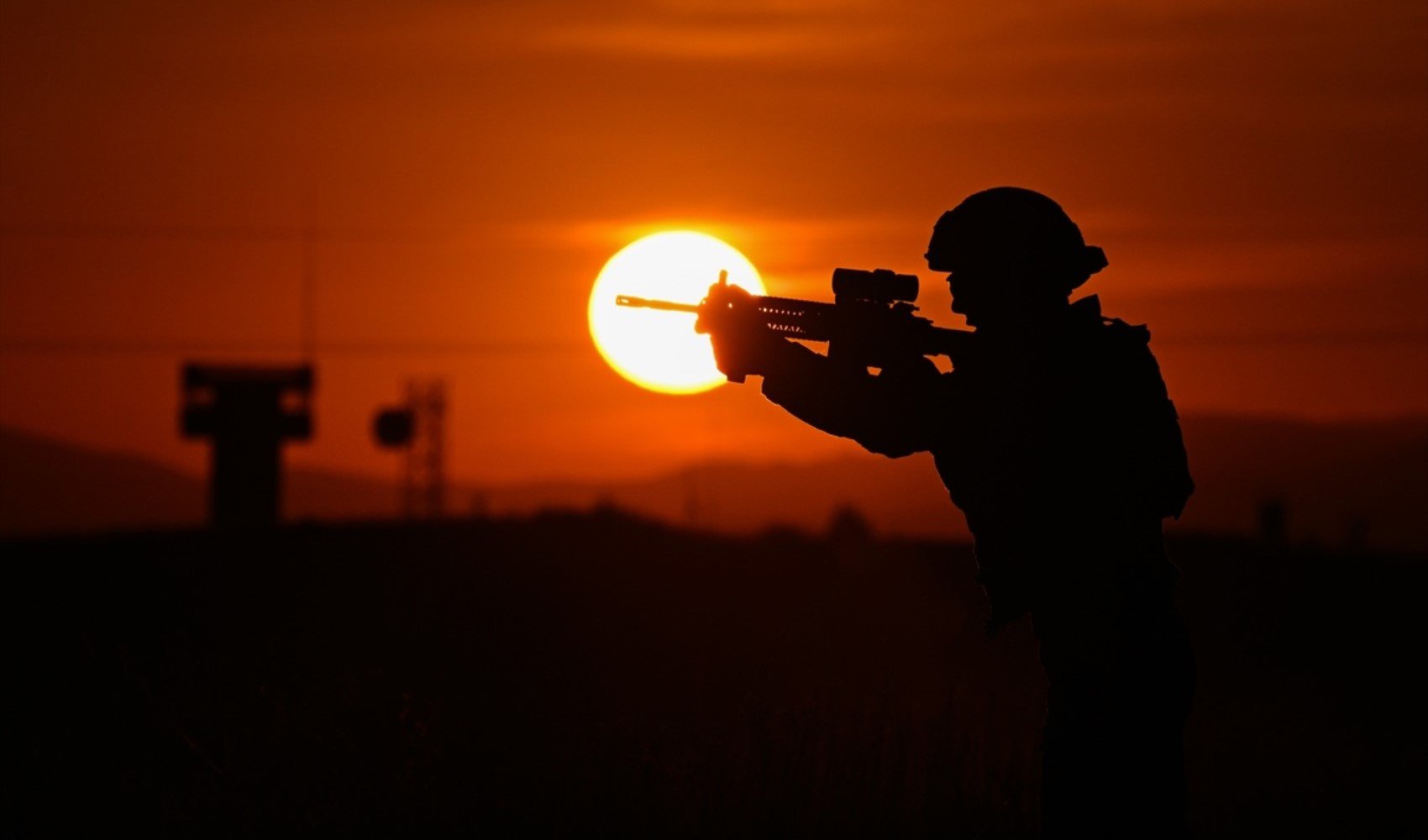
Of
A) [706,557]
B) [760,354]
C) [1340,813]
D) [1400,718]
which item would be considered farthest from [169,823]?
[706,557]

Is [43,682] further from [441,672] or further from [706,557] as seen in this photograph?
[706,557]

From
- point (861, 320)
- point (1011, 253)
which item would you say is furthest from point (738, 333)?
point (1011, 253)

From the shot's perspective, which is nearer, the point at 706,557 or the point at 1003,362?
the point at 1003,362

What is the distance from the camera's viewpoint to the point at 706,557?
43344 millimetres

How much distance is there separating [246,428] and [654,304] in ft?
171

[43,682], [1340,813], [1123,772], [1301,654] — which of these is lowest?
[1301,654]

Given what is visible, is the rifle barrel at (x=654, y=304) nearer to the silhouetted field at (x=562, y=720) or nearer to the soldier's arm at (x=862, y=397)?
the soldier's arm at (x=862, y=397)

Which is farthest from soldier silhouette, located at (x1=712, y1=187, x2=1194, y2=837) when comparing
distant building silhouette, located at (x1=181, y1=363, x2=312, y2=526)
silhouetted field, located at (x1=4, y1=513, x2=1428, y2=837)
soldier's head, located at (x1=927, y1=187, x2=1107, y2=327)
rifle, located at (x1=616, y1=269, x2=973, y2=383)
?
distant building silhouette, located at (x1=181, y1=363, x2=312, y2=526)

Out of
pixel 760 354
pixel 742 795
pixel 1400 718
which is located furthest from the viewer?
pixel 1400 718

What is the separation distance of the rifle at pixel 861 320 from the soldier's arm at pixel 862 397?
0.30ft

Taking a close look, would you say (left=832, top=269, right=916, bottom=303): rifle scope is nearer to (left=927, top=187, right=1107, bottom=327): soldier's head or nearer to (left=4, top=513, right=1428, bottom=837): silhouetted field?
(left=927, top=187, right=1107, bottom=327): soldier's head

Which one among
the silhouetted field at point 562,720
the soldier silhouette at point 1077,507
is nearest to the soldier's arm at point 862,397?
the soldier silhouette at point 1077,507

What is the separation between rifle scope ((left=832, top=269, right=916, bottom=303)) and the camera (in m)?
7.44

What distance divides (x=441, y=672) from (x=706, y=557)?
29.5m
